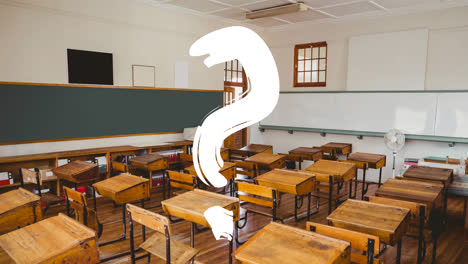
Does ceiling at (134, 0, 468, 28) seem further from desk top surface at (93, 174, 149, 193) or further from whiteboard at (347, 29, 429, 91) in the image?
desk top surface at (93, 174, 149, 193)

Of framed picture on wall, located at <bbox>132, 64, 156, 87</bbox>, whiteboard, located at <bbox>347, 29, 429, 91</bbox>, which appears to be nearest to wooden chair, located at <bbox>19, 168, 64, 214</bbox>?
framed picture on wall, located at <bbox>132, 64, 156, 87</bbox>

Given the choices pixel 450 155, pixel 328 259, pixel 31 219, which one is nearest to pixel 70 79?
pixel 31 219

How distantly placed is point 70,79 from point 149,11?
6.34 feet

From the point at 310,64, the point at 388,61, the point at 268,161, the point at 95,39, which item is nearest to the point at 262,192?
the point at 268,161

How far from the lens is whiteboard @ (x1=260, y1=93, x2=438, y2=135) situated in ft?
18.9

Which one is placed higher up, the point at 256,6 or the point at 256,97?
the point at 256,6

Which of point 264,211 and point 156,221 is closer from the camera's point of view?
point 156,221

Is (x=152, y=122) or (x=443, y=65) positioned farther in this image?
(x=152, y=122)

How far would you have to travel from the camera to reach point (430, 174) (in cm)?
401

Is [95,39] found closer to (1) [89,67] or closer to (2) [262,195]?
(1) [89,67]

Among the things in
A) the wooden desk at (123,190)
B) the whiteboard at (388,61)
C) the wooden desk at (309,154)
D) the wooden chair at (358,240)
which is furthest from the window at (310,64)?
the wooden chair at (358,240)

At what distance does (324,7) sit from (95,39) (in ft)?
13.6

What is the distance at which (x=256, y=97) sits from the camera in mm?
5414

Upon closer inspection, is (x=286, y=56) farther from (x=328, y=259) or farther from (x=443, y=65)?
(x=328, y=259)
